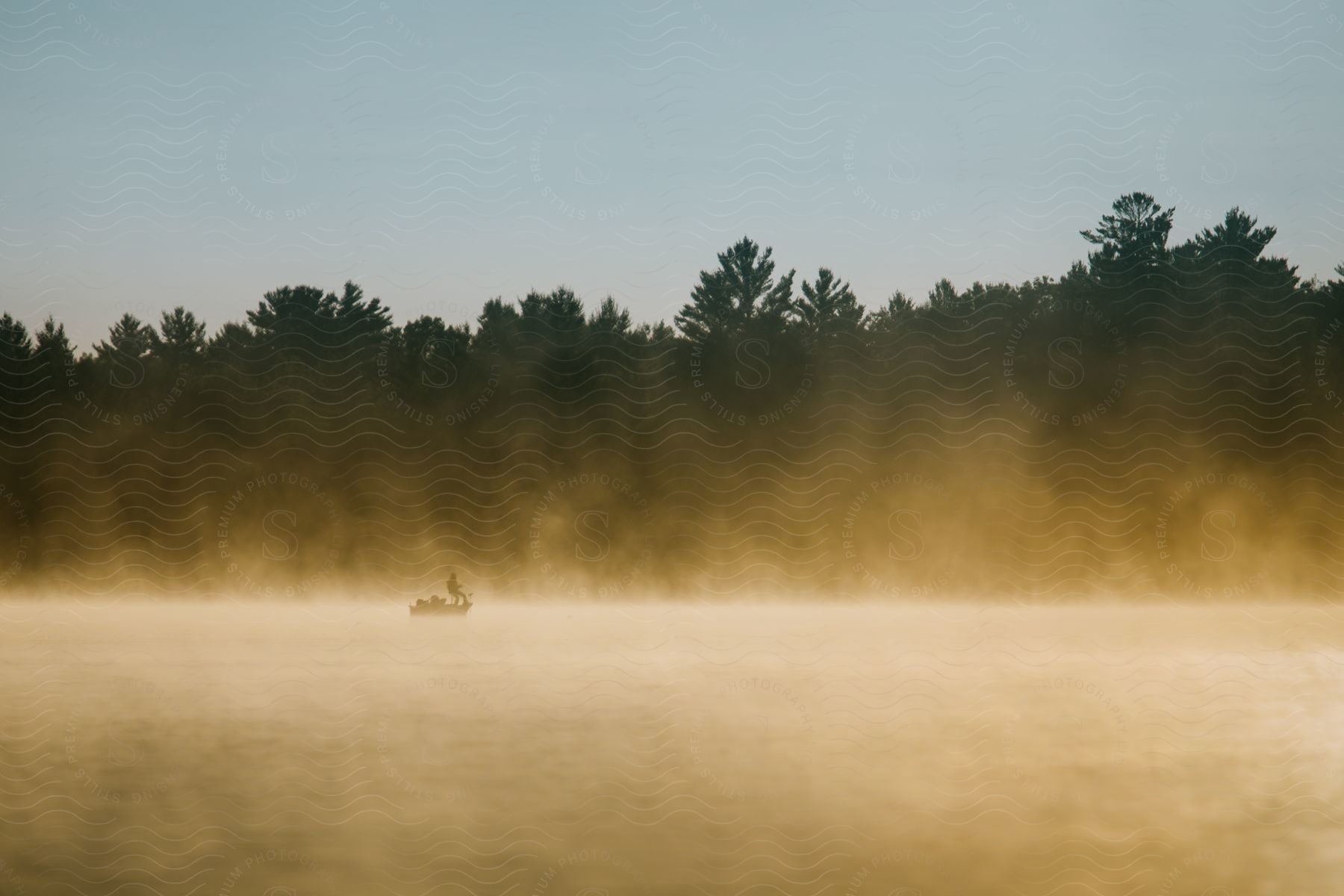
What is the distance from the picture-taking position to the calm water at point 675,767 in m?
8.97

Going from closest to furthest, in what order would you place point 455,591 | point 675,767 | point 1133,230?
point 675,767 → point 455,591 → point 1133,230

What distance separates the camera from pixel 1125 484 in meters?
32.2

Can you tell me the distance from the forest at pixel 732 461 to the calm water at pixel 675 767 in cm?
858

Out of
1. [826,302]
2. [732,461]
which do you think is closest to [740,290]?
[826,302]

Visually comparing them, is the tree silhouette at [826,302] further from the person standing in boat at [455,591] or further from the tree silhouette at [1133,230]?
the person standing in boat at [455,591]

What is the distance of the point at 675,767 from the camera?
1252 cm

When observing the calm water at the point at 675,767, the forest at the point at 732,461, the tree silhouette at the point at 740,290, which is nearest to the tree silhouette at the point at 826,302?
the tree silhouette at the point at 740,290

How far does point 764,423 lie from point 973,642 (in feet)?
34.7

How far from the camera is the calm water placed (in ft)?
29.4

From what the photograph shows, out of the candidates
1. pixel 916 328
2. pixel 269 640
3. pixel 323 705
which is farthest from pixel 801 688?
pixel 916 328

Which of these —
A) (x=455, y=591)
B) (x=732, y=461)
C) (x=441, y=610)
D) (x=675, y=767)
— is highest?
(x=732, y=461)

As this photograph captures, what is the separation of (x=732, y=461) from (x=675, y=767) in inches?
782

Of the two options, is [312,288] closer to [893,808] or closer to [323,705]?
[323,705]

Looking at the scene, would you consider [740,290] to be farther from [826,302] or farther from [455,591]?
[455,591]
